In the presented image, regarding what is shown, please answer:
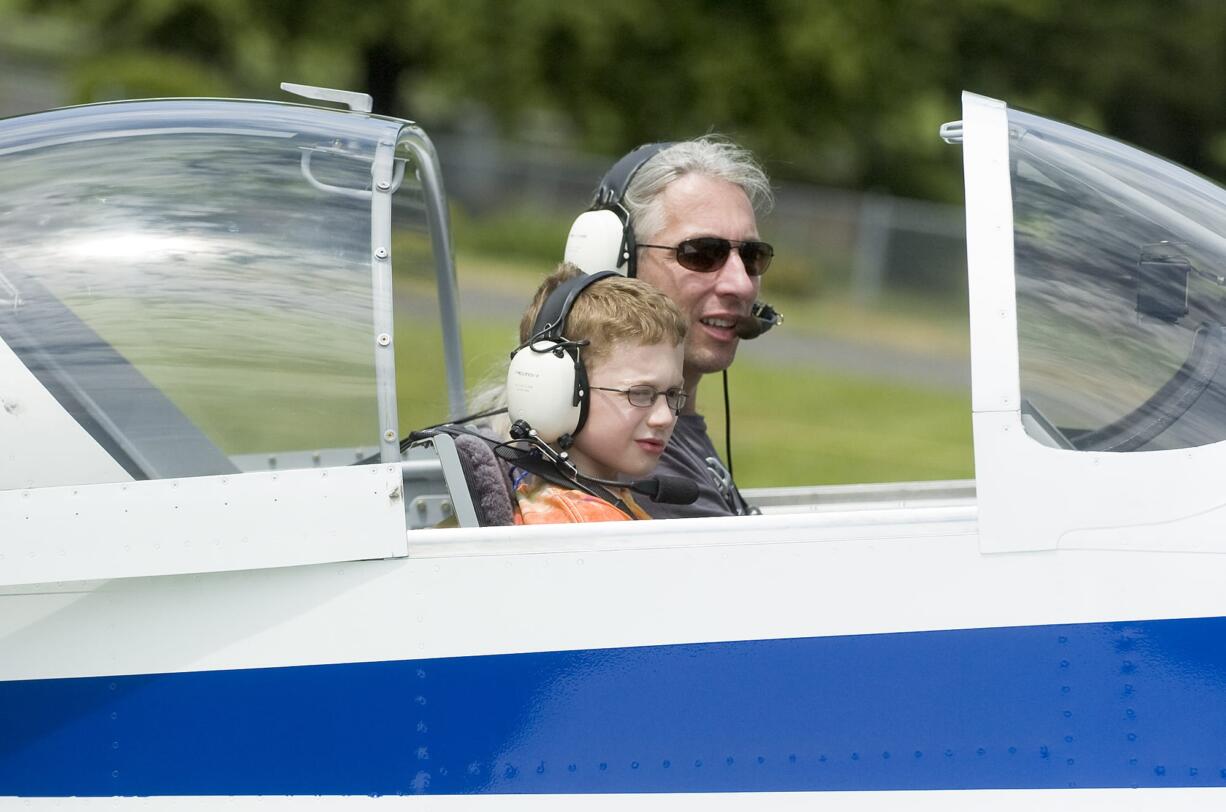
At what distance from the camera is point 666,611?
2.08 metres

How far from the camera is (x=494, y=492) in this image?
95.4 inches

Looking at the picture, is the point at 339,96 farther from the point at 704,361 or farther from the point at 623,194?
the point at 704,361

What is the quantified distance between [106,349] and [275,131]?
526mm

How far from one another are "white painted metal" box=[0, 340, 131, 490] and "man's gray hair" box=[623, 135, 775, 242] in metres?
1.35

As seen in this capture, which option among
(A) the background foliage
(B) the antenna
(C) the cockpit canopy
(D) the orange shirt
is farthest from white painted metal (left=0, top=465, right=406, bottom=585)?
(A) the background foliage

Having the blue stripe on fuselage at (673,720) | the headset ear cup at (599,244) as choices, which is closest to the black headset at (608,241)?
the headset ear cup at (599,244)

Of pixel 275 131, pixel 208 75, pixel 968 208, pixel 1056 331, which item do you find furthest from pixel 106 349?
pixel 208 75

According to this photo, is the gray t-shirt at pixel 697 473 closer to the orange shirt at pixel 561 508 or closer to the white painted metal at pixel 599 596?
the orange shirt at pixel 561 508

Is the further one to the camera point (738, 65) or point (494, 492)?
point (738, 65)

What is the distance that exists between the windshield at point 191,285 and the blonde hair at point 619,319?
1.32 feet

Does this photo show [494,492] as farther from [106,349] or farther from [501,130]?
[501,130]

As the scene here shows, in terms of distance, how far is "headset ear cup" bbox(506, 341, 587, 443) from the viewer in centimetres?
239

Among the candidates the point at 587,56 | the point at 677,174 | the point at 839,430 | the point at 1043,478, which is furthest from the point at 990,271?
the point at 587,56

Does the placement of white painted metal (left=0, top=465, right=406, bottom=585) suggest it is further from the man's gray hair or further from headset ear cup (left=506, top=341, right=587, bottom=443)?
the man's gray hair
